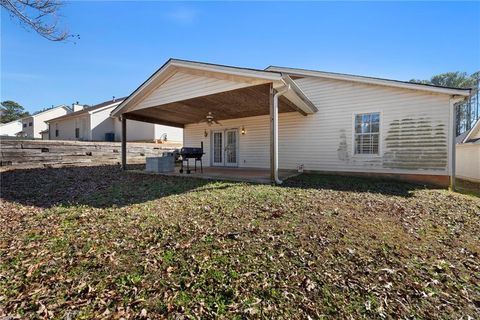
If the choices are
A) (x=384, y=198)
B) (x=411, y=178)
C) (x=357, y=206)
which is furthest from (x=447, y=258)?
(x=411, y=178)

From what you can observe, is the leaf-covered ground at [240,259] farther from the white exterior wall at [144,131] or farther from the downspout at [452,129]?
the white exterior wall at [144,131]

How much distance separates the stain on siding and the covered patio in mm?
3074

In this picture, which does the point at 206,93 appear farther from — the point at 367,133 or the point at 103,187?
the point at 367,133

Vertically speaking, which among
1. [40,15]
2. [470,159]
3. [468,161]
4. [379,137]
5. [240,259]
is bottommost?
[240,259]

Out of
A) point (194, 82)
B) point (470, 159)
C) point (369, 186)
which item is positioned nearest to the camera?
point (369, 186)

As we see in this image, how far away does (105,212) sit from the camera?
4504 millimetres

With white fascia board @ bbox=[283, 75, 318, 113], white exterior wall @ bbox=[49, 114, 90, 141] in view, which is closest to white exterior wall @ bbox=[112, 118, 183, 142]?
white exterior wall @ bbox=[49, 114, 90, 141]

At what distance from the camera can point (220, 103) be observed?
29.7ft

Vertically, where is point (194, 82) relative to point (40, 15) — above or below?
below

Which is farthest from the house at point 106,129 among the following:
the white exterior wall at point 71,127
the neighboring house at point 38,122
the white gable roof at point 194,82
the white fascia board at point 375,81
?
the white fascia board at point 375,81

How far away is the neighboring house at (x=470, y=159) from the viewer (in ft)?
42.2

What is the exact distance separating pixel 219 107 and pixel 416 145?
24.2ft

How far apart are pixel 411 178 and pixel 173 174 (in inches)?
341

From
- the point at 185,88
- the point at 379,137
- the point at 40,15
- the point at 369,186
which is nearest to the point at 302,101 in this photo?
the point at 379,137
